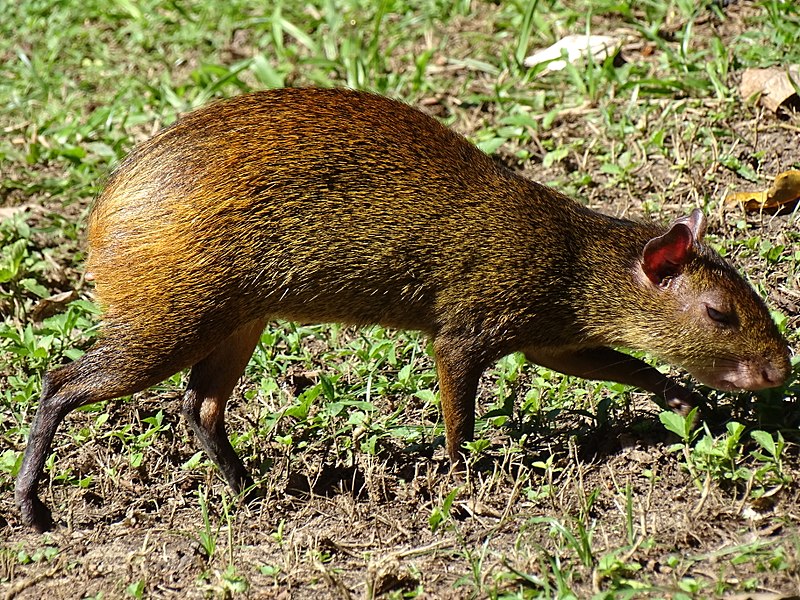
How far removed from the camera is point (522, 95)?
6.71m

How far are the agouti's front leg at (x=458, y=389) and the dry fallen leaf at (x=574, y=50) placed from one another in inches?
113

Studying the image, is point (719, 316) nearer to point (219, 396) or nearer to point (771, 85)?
point (219, 396)

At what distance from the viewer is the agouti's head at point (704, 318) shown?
425 centimetres

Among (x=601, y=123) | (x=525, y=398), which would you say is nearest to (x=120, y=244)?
(x=525, y=398)

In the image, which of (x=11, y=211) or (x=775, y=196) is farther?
(x=11, y=211)

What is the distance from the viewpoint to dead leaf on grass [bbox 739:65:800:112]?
584cm

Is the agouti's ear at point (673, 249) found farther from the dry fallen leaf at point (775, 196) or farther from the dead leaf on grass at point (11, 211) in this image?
the dead leaf on grass at point (11, 211)

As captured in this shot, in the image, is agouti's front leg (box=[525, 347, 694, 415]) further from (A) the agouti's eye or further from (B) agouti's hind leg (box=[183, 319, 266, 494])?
(B) agouti's hind leg (box=[183, 319, 266, 494])

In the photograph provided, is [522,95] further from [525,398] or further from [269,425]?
[269,425]

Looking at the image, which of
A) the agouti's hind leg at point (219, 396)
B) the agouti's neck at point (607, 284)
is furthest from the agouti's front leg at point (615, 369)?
the agouti's hind leg at point (219, 396)

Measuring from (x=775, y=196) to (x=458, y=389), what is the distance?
2022 millimetres

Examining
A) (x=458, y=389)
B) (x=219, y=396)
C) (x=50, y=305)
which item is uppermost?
(x=458, y=389)

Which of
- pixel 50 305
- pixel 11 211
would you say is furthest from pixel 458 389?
pixel 11 211

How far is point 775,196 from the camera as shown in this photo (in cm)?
533
